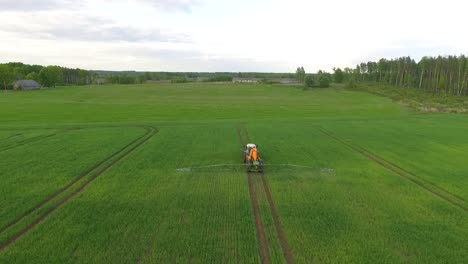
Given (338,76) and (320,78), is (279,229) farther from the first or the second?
(338,76)

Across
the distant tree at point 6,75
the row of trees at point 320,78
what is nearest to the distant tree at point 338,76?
the row of trees at point 320,78

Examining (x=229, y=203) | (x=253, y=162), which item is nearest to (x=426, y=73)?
(x=253, y=162)

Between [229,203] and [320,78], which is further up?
[320,78]

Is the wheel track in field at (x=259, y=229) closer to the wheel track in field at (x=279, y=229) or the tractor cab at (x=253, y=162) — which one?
the wheel track in field at (x=279, y=229)

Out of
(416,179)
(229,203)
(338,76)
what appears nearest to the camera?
(229,203)

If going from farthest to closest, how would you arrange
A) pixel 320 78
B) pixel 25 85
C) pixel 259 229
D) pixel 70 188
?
1. pixel 320 78
2. pixel 25 85
3. pixel 70 188
4. pixel 259 229

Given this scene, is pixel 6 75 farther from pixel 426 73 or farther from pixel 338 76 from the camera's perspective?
pixel 426 73

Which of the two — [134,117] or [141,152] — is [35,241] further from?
[134,117]

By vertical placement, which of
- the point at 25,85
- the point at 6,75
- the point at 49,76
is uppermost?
the point at 6,75

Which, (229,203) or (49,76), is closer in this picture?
(229,203)
